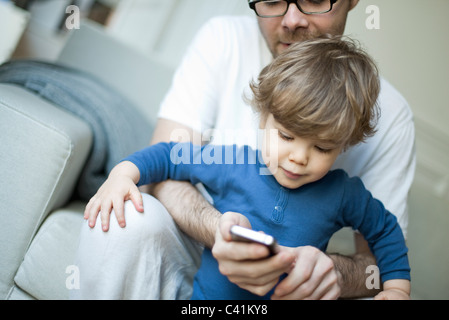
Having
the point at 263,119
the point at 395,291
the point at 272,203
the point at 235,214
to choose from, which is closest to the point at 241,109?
the point at 263,119

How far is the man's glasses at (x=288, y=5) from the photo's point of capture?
3.18 ft

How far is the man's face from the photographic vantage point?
96cm

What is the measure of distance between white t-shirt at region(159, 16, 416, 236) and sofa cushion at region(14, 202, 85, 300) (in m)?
0.39

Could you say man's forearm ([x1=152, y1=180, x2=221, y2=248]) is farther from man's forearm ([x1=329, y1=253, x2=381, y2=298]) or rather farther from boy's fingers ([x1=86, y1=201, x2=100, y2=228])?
man's forearm ([x1=329, y1=253, x2=381, y2=298])

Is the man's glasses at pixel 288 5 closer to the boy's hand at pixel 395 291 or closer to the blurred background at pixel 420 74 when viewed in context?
the blurred background at pixel 420 74

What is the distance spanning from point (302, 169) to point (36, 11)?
2.63 metres

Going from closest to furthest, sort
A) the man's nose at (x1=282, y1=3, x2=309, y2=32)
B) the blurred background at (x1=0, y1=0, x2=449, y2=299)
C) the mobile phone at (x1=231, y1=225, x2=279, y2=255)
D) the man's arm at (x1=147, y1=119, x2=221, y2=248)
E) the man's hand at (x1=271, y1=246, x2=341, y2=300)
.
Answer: the mobile phone at (x1=231, y1=225, x2=279, y2=255) < the man's hand at (x1=271, y1=246, x2=341, y2=300) < the man's arm at (x1=147, y1=119, x2=221, y2=248) < the man's nose at (x1=282, y1=3, x2=309, y2=32) < the blurred background at (x1=0, y1=0, x2=449, y2=299)

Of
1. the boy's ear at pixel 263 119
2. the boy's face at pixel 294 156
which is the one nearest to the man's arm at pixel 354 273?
the boy's face at pixel 294 156

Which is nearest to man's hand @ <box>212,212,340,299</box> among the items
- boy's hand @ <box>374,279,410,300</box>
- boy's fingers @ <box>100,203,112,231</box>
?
boy's hand @ <box>374,279,410,300</box>

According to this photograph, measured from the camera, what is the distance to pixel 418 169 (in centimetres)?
180

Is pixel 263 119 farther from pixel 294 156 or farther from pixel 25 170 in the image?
pixel 25 170

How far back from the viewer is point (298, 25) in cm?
96

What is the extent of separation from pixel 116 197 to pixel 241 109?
0.50 metres

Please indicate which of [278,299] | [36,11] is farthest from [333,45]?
[36,11]
